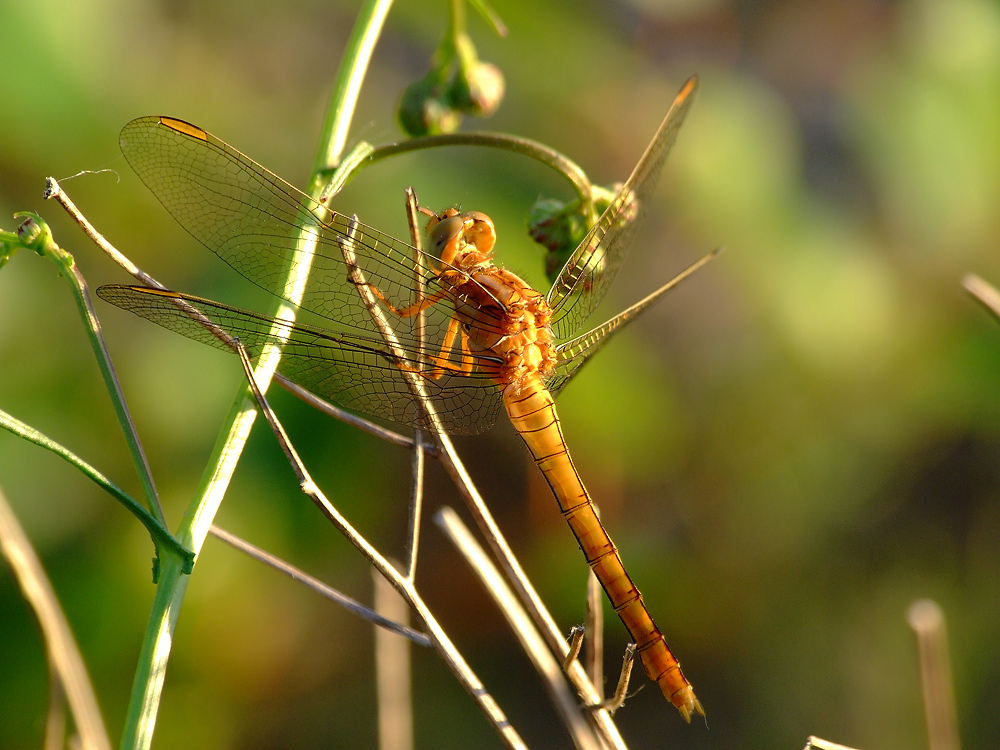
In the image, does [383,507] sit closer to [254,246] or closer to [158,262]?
[158,262]

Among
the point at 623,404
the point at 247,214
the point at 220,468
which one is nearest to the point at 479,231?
the point at 247,214

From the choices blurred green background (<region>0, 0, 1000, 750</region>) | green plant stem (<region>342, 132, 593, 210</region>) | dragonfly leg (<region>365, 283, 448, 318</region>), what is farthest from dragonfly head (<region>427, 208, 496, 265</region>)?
blurred green background (<region>0, 0, 1000, 750</region>)

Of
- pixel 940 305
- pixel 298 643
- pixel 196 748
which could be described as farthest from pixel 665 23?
pixel 196 748

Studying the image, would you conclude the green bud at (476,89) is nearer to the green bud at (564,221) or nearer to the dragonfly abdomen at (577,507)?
the green bud at (564,221)

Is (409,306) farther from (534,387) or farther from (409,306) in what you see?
(534,387)

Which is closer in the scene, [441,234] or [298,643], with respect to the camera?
[441,234]

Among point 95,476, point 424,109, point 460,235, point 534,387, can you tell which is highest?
point 424,109

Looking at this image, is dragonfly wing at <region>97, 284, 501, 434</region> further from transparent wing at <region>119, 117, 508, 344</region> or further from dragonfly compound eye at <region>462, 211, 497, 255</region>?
dragonfly compound eye at <region>462, 211, 497, 255</region>
